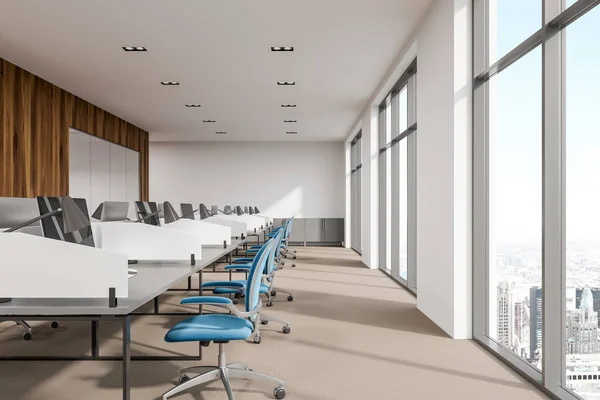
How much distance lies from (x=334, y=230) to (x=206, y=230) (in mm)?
9589

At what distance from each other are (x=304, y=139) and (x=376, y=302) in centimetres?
894

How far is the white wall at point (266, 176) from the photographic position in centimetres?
1484

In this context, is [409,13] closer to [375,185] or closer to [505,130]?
[505,130]

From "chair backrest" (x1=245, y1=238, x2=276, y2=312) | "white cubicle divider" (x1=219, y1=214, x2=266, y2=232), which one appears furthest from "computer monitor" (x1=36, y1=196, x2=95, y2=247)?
"white cubicle divider" (x1=219, y1=214, x2=266, y2=232)

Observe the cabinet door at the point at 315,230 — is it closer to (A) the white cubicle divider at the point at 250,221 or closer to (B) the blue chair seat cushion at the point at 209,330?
(A) the white cubicle divider at the point at 250,221

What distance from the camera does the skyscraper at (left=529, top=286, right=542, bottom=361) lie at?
3104mm

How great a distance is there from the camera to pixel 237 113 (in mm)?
10297

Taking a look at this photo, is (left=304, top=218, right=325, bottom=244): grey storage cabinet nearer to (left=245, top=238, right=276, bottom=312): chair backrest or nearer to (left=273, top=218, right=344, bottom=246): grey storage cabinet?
(left=273, top=218, right=344, bottom=246): grey storage cabinet

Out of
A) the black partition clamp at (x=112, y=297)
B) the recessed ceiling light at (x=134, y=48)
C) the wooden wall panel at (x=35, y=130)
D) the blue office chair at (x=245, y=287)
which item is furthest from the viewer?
the wooden wall panel at (x=35, y=130)

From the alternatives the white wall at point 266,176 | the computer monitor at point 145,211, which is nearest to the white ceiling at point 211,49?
the computer monitor at point 145,211

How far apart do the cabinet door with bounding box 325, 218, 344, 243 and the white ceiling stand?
16.8 feet

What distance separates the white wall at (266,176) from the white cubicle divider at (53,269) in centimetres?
1255

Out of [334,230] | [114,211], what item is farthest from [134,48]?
[334,230]

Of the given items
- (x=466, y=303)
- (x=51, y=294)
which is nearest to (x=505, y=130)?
(x=466, y=303)
